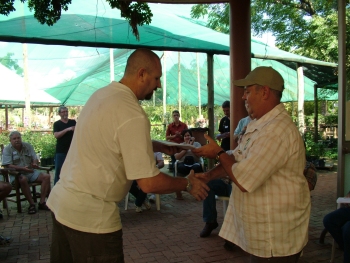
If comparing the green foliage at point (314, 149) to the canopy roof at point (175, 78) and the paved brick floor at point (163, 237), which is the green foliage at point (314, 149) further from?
the paved brick floor at point (163, 237)

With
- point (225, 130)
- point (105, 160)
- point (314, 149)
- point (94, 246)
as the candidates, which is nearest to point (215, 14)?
point (314, 149)

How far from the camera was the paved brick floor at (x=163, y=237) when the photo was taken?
430cm

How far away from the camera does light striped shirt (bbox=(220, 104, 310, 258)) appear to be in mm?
2100

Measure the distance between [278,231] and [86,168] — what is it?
1.17 meters

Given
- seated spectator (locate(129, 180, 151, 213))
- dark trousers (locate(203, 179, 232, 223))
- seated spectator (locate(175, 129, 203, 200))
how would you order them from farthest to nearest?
seated spectator (locate(175, 129, 203, 200))
seated spectator (locate(129, 180, 151, 213))
dark trousers (locate(203, 179, 232, 223))

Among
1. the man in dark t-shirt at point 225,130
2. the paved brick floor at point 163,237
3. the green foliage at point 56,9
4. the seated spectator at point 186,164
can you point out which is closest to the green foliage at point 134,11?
the green foliage at point 56,9

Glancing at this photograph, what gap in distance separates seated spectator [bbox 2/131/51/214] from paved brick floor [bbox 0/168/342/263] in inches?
15.9

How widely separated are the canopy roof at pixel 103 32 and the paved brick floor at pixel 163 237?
3.16 m

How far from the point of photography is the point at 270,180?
7.16 ft

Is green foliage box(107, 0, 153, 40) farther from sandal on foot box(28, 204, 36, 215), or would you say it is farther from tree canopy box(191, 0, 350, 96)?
tree canopy box(191, 0, 350, 96)

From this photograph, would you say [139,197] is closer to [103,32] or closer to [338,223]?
[103,32]

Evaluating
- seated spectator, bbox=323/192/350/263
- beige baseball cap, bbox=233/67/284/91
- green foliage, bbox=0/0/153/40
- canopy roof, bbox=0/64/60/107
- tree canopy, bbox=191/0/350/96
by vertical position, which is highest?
tree canopy, bbox=191/0/350/96

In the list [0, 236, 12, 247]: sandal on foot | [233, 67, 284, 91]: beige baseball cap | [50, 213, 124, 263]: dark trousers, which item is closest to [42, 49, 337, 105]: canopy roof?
[0, 236, 12, 247]: sandal on foot

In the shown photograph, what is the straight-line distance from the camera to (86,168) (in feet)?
6.37
